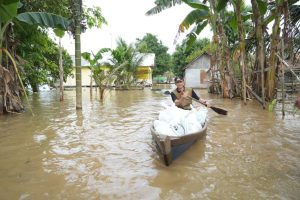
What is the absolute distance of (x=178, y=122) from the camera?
6336 mm

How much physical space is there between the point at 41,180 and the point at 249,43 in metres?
13.2

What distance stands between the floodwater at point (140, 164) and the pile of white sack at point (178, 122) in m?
0.44

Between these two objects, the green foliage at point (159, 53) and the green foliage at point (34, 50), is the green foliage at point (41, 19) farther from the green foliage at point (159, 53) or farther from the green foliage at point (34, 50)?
the green foliage at point (159, 53)

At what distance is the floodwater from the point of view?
4227 millimetres

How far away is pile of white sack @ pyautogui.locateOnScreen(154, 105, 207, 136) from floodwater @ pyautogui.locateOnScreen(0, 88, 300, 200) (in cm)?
44

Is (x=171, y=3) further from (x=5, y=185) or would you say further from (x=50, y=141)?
(x=5, y=185)

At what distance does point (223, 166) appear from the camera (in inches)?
206

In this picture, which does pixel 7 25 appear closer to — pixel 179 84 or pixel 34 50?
pixel 179 84

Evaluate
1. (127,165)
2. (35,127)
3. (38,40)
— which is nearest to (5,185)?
(127,165)

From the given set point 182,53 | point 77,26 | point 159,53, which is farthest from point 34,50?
point 159,53

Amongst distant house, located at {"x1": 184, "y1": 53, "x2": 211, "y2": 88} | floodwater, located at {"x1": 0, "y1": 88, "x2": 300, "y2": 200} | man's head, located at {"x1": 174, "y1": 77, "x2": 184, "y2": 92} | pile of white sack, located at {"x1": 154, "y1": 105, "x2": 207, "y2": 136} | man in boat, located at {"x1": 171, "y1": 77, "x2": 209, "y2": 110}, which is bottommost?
floodwater, located at {"x1": 0, "y1": 88, "x2": 300, "y2": 200}

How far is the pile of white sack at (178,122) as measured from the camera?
237 inches

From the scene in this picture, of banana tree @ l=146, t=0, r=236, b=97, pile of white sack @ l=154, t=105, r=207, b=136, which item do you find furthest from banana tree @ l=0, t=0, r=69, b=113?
banana tree @ l=146, t=0, r=236, b=97

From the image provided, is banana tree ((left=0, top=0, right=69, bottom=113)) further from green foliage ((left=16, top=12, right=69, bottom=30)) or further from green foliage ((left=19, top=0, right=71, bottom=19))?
green foliage ((left=19, top=0, right=71, bottom=19))
